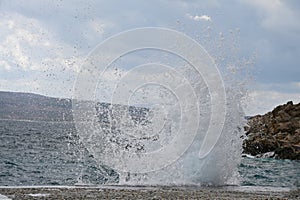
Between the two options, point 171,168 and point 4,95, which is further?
point 4,95

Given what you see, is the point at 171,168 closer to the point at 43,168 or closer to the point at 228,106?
the point at 228,106

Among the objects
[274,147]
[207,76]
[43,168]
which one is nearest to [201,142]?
[207,76]

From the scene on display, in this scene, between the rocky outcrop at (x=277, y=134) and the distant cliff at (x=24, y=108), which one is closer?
the rocky outcrop at (x=277, y=134)

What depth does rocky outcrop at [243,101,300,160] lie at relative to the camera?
246 feet

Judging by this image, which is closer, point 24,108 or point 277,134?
point 277,134

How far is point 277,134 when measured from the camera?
8850cm

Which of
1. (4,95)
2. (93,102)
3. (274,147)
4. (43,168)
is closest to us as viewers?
(93,102)

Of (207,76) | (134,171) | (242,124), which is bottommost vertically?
(134,171)

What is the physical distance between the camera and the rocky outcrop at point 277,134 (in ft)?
246

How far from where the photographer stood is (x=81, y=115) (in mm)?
28141

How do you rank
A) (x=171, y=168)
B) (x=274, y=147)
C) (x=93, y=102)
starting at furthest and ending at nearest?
(x=274, y=147) < (x=93, y=102) < (x=171, y=168)

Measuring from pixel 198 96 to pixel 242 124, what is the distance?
8.13 ft

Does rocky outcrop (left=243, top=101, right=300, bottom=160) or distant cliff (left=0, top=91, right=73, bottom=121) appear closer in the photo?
rocky outcrop (left=243, top=101, right=300, bottom=160)

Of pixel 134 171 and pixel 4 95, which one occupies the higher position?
pixel 4 95
